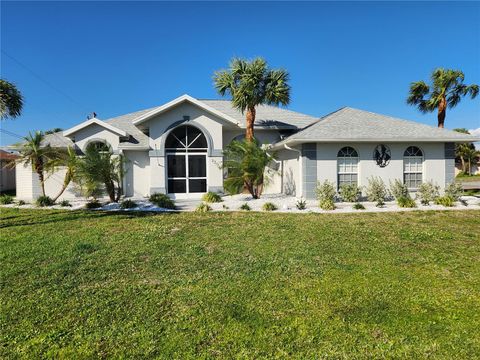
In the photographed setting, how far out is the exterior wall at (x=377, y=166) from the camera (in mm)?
14672

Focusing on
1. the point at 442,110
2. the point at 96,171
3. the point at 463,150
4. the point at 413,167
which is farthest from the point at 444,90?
the point at 463,150

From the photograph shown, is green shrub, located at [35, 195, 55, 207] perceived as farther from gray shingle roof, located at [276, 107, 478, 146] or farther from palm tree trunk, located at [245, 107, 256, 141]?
gray shingle roof, located at [276, 107, 478, 146]

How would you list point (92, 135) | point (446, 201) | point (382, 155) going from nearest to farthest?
point (446, 201)
point (382, 155)
point (92, 135)

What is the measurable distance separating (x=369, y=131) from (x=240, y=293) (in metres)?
12.9

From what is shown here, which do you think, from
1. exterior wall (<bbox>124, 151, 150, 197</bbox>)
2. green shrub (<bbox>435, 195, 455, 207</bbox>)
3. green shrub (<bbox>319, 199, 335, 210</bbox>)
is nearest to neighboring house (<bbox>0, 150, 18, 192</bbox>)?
exterior wall (<bbox>124, 151, 150, 197</bbox>)

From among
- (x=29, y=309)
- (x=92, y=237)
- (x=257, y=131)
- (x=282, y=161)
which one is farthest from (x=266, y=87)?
(x=29, y=309)

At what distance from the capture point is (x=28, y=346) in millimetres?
3453

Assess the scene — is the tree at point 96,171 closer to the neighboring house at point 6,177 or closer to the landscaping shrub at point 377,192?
the landscaping shrub at point 377,192

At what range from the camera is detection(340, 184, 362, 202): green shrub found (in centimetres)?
1409

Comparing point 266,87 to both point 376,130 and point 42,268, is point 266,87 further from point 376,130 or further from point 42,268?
point 42,268

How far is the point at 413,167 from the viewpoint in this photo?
15.4 m

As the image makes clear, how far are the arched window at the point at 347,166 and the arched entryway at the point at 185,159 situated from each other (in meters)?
7.72

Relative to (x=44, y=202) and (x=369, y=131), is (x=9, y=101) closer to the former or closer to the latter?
(x=44, y=202)

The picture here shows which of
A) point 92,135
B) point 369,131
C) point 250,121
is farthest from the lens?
point 92,135
